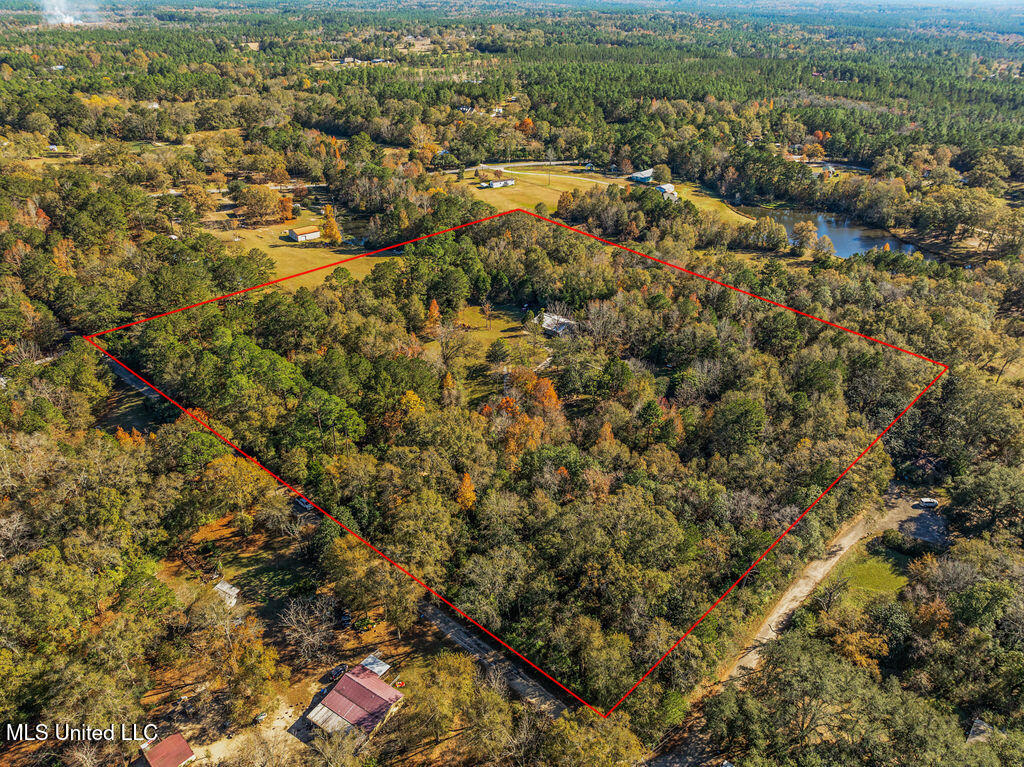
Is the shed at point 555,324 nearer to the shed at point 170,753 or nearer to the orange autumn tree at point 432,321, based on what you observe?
the orange autumn tree at point 432,321

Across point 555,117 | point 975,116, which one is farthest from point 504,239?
point 975,116

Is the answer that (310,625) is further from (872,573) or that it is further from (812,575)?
(872,573)

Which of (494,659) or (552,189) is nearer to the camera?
(494,659)

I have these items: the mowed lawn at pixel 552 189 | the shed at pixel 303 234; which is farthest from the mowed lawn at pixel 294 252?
Result: the mowed lawn at pixel 552 189

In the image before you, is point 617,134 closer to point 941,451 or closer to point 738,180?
point 738,180

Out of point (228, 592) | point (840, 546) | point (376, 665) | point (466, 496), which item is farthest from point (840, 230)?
point (228, 592)

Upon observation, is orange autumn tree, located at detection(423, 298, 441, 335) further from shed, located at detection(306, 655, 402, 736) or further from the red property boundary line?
shed, located at detection(306, 655, 402, 736)
